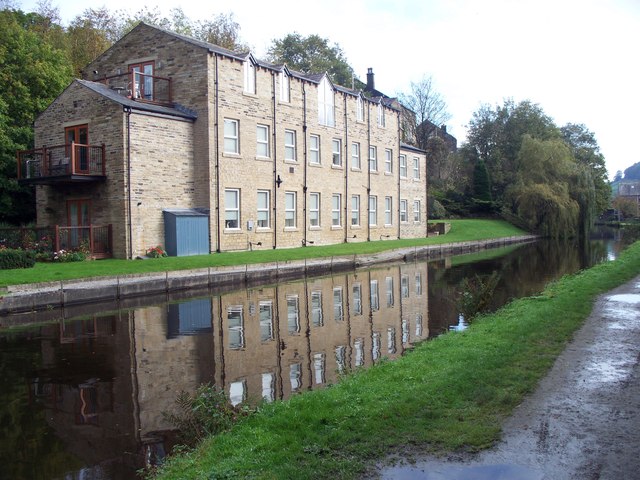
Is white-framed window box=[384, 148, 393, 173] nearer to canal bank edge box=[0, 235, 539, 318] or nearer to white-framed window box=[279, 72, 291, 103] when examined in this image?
white-framed window box=[279, 72, 291, 103]

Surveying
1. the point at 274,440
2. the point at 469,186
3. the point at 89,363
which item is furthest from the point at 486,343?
the point at 469,186

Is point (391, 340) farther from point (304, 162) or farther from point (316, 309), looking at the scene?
point (304, 162)

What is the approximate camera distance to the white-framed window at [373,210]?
130 feet

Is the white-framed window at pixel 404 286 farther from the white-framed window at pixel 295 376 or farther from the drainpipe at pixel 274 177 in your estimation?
the drainpipe at pixel 274 177

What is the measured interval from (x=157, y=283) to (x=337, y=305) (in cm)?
619

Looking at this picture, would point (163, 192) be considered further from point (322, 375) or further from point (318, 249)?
point (322, 375)

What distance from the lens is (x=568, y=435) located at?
5.46 metres

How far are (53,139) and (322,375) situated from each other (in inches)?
861

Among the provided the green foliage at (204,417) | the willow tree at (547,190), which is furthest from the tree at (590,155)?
the green foliage at (204,417)

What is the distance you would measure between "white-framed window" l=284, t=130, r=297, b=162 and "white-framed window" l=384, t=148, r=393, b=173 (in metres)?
11.0

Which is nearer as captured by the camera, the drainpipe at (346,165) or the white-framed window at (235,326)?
the white-framed window at (235,326)

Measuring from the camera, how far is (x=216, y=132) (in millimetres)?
26891

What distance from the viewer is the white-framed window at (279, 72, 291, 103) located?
31203 millimetres

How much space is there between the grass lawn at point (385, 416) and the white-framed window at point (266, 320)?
4034 millimetres
